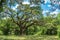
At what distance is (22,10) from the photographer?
2236 cm

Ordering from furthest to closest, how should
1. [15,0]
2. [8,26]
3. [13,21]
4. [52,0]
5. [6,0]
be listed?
1. [8,26]
2. [13,21]
3. [6,0]
4. [15,0]
5. [52,0]

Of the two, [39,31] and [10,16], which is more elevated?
[10,16]

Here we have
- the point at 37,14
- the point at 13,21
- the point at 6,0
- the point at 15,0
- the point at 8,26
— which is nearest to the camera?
the point at 15,0

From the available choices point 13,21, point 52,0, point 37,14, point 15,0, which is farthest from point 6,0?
point 13,21

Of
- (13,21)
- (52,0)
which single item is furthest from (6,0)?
(13,21)

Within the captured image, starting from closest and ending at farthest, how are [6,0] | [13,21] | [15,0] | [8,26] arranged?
[15,0] < [6,0] < [13,21] < [8,26]

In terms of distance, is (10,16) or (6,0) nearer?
(6,0)

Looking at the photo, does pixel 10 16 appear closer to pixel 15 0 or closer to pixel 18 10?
pixel 18 10

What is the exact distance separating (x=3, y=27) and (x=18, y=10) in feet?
12.8

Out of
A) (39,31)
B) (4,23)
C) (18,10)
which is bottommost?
(39,31)

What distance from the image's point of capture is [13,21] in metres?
23.8

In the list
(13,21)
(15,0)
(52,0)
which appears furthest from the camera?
(13,21)

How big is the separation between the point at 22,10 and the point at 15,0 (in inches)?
697

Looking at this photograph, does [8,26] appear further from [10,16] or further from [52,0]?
[52,0]
